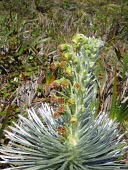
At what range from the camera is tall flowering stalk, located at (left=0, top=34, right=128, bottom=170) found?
1975 mm

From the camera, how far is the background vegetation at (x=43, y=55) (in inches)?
117

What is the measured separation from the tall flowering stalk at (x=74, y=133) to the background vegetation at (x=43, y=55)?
0.76ft

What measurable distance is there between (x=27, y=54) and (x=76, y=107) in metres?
2.32

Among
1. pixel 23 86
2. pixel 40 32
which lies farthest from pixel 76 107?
pixel 40 32

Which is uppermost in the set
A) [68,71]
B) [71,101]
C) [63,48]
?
[63,48]

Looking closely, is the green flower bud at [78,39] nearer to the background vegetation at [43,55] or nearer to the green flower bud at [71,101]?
the green flower bud at [71,101]

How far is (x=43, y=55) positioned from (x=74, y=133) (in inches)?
88.1

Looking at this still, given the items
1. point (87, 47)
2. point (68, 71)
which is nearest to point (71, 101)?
point (68, 71)

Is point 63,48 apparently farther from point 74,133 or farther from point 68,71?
point 74,133

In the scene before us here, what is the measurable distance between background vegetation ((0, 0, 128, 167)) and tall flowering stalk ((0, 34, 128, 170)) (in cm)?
23

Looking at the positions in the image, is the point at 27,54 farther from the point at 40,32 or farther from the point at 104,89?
the point at 104,89

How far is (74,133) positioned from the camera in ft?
6.89

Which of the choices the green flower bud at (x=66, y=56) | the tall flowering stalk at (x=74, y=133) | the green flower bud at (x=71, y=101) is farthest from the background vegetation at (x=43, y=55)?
the green flower bud at (x=66, y=56)

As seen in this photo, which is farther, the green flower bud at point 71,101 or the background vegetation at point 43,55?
the background vegetation at point 43,55
